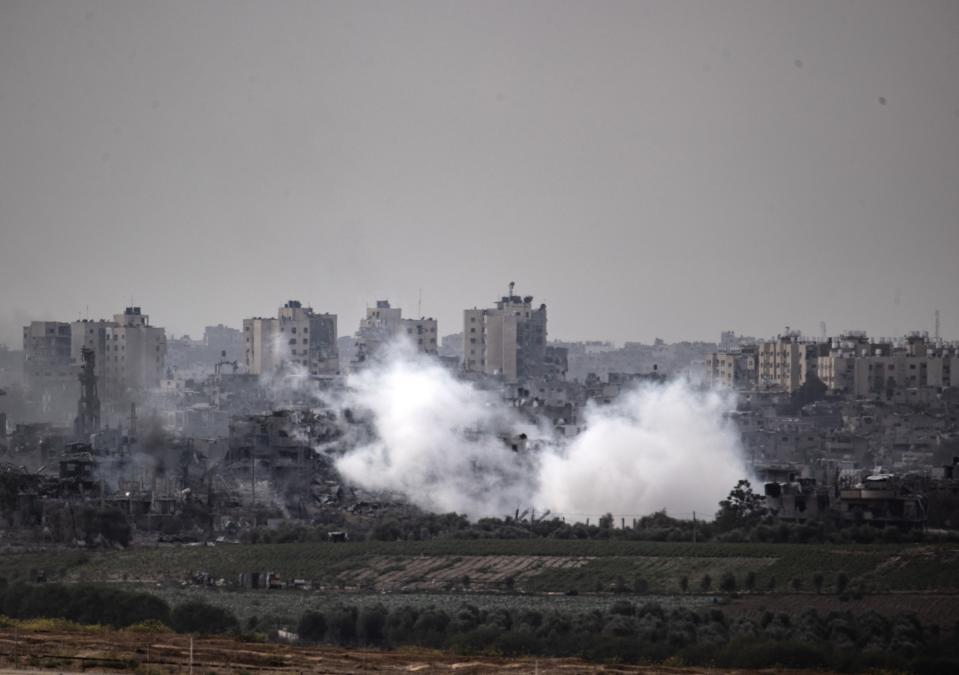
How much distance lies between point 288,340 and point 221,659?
90.5m

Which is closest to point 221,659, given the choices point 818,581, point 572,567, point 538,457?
point 818,581

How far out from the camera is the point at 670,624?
1550 inches

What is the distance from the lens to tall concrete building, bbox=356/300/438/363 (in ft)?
393

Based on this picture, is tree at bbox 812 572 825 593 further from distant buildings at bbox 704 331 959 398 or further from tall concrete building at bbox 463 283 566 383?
tall concrete building at bbox 463 283 566 383

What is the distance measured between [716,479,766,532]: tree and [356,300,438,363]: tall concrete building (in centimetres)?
5672

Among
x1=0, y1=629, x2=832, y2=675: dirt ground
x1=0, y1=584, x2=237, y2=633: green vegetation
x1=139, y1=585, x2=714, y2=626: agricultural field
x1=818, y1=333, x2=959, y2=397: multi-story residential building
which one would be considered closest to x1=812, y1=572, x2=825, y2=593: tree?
x1=139, y1=585, x2=714, y2=626: agricultural field

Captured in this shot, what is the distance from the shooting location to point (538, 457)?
232 feet

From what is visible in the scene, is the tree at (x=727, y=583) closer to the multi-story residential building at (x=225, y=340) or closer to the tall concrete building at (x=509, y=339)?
the tall concrete building at (x=509, y=339)

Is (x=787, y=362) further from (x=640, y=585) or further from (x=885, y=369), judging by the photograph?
(x=640, y=585)

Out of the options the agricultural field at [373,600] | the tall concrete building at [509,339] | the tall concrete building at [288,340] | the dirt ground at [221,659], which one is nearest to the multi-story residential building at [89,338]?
the tall concrete building at [288,340]

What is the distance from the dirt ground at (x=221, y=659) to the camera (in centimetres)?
3130

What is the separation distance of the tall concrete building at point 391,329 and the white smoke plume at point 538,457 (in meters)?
34.5

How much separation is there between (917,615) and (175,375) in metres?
92.3

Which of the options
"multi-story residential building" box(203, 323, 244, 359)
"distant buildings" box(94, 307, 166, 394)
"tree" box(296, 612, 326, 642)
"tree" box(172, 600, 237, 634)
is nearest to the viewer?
"tree" box(296, 612, 326, 642)
